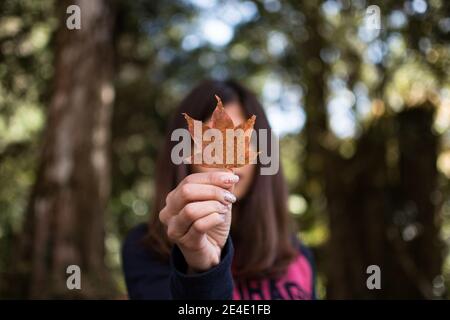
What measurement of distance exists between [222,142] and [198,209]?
0.15 metres

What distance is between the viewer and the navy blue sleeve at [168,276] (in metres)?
1.32

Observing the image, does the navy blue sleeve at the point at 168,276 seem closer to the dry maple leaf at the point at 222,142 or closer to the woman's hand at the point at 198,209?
the woman's hand at the point at 198,209

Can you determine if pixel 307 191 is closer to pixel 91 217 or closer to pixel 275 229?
pixel 91 217

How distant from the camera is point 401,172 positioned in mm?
3697

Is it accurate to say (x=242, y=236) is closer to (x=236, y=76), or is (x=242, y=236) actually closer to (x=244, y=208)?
(x=244, y=208)

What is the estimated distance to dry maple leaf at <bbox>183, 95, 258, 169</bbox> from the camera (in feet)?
3.76

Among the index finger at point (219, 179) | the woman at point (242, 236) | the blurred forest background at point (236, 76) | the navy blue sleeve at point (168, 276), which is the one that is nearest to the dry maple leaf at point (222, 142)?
the index finger at point (219, 179)

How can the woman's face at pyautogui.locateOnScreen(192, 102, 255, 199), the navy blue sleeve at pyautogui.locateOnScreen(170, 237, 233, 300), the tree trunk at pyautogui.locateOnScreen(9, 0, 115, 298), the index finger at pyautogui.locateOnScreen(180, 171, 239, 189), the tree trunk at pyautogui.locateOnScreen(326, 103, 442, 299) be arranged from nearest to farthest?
the index finger at pyautogui.locateOnScreen(180, 171, 239, 189), the navy blue sleeve at pyautogui.locateOnScreen(170, 237, 233, 300), the woman's face at pyautogui.locateOnScreen(192, 102, 255, 199), the tree trunk at pyautogui.locateOnScreen(9, 0, 115, 298), the tree trunk at pyautogui.locateOnScreen(326, 103, 442, 299)

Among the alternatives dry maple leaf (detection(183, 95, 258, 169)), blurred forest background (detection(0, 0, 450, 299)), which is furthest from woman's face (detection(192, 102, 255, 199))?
blurred forest background (detection(0, 0, 450, 299))

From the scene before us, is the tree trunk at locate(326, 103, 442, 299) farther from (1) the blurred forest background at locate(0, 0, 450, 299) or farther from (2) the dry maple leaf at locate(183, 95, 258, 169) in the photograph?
(2) the dry maple leaf at locate(183, 95, 258, 169)

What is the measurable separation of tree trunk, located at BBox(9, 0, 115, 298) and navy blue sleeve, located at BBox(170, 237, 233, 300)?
6.40 feet

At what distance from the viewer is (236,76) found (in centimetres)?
491
